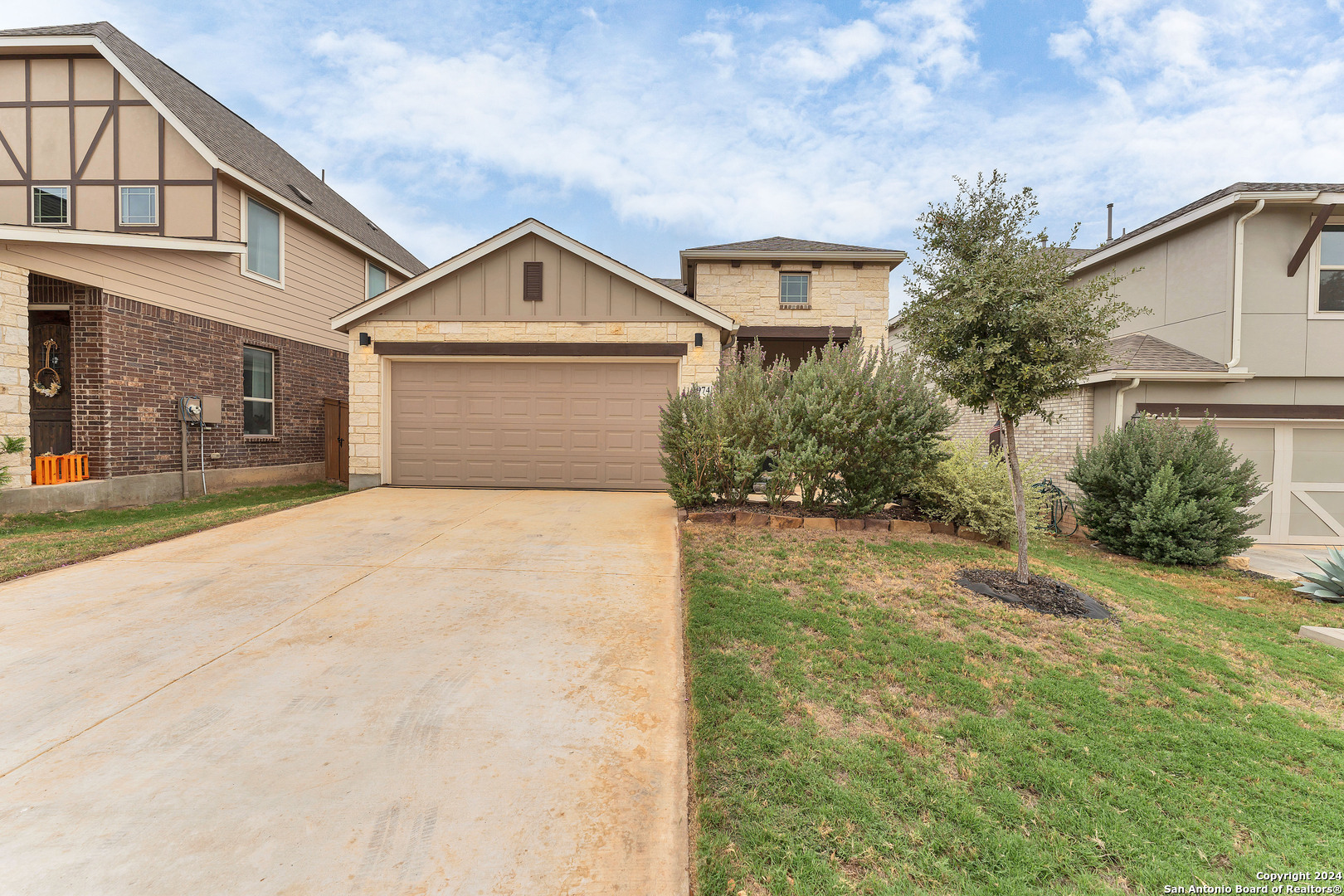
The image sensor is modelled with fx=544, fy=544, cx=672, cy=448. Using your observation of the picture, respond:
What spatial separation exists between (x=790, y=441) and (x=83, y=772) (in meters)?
6.10

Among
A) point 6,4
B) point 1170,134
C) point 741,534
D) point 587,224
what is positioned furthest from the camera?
point 587,224

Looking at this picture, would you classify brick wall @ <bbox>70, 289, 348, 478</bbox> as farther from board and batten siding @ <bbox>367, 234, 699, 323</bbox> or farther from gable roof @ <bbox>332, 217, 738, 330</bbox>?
board and batten siding @ <bbox>367, 234, 699, 323</bbox>

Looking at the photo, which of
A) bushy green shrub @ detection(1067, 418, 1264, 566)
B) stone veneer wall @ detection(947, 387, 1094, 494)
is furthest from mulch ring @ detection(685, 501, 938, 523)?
bushy green shrub @ detection(1067, 418, 1264, 566)

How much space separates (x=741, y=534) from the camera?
250 inches

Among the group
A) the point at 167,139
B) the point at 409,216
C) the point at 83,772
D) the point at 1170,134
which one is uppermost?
the point at 409,216

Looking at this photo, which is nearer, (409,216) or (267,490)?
(267,490)

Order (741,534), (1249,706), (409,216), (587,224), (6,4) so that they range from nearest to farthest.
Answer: (1249,706) → (741,534) → (6,4) → (409,216) → (587,224)

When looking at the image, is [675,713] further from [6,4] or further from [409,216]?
[409,216]

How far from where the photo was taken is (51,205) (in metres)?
10.5

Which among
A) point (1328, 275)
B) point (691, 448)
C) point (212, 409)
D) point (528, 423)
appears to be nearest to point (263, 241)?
point (212, 409)

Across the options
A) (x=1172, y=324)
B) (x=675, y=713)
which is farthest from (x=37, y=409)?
(x=1172, y=324)

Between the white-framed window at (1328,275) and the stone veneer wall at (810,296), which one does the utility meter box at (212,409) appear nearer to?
the stone veneer wall at (810,296)

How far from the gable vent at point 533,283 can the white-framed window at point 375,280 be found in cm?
734

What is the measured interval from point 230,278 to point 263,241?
56.0 inches
